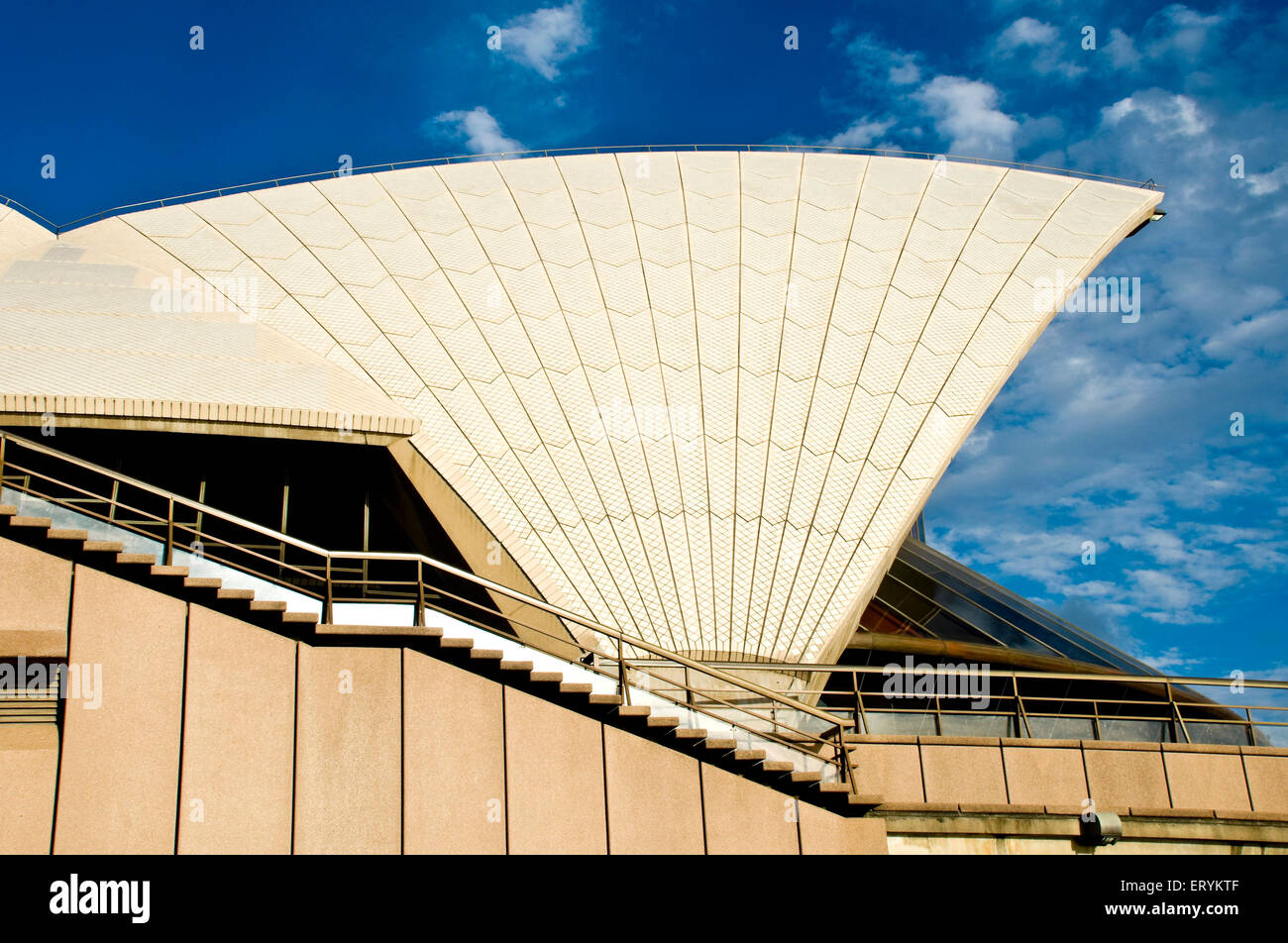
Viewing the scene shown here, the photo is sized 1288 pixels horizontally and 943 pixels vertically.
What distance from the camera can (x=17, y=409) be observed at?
43.7 ft

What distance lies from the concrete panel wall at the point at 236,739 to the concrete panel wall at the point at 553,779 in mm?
2243

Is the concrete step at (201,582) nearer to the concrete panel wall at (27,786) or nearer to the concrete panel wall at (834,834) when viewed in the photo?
the concrete panel wall at (27,786)

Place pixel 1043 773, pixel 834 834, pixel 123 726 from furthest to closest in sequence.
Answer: pixel 1043 773
pixel 834 834
pixel 123 726

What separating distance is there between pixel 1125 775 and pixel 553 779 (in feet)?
24.1

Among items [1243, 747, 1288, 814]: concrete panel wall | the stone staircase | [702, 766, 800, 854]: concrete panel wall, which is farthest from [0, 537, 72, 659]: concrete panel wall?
[1243, 747, 1288, 814]: concrete panel wall

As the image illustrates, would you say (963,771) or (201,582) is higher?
(201,582)

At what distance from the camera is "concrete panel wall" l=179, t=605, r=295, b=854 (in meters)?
10.3

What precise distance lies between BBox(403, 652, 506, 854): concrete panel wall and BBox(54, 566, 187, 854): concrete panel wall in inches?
88.9

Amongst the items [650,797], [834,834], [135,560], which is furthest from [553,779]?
[135,560]

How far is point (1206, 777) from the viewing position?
13594 mm

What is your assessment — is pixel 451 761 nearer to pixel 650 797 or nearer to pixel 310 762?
pixel 310 762

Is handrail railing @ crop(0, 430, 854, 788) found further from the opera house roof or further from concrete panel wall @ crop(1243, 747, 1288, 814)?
concrete panel wall @ crop(1243, 747, 1288, 814)
